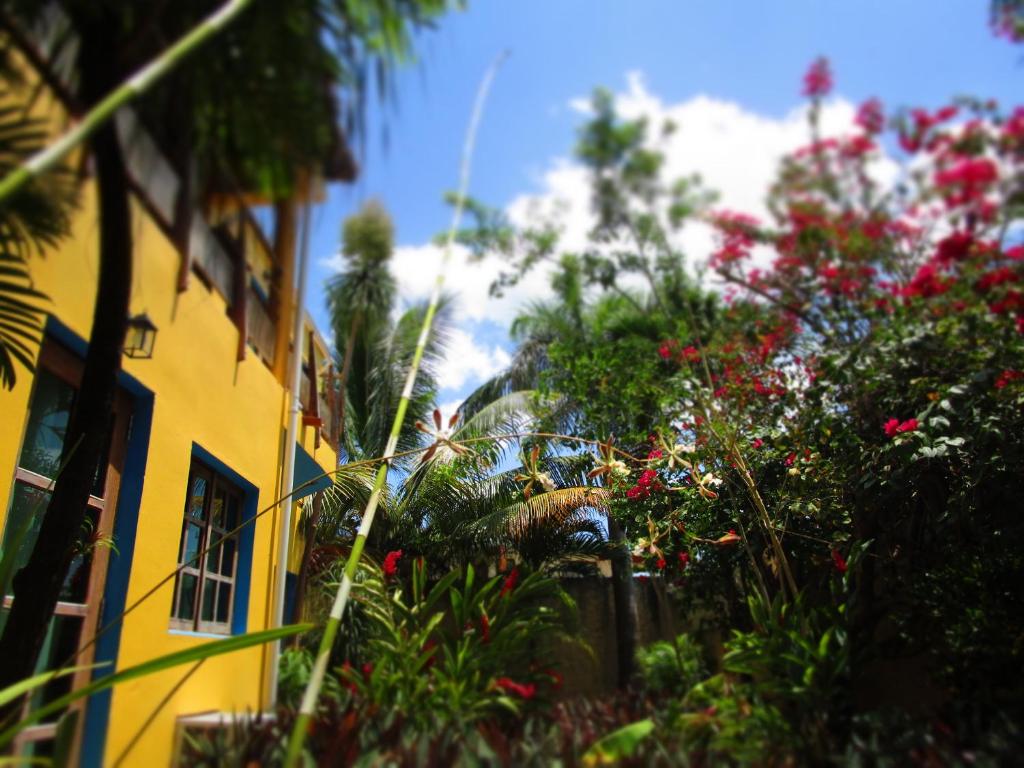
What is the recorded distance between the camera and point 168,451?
3482mm

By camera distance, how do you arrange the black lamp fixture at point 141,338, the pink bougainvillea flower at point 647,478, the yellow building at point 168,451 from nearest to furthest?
the yellow building at point 168,451, the black lamp fixture at point 141,338, the pink bougainvillea flower at point 647,478

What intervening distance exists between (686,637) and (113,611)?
314 cm

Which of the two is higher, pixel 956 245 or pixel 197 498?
pixel 956 245

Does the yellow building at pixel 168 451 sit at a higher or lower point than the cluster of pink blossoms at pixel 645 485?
lower

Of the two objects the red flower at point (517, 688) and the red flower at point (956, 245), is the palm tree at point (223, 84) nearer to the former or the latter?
the red flower at point (517, 688)

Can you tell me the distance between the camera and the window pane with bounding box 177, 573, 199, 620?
3812 millimetres

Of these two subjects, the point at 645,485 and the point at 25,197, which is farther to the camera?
the point at 645,485

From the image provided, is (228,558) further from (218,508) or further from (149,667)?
(149,667)

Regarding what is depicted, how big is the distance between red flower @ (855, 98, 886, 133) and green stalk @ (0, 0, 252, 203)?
3.16 m

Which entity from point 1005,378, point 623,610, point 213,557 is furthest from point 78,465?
point 623,610

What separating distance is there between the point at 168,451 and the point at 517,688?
202cm

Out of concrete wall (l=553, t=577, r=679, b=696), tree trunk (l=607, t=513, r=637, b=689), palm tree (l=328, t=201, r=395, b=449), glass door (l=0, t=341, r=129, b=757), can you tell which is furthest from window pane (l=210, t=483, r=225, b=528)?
tree trunk (l=607, t=513, r=637, b=689)

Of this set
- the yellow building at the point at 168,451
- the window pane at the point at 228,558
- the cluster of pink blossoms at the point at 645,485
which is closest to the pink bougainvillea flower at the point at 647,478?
the cluster of pink blossoms at the point at 645,485

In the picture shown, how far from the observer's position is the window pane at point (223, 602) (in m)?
4.31
